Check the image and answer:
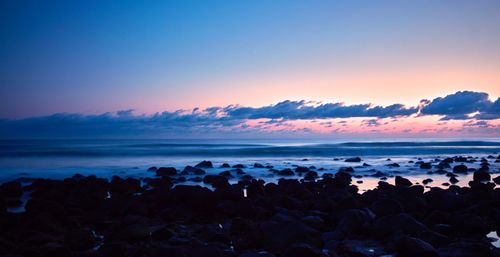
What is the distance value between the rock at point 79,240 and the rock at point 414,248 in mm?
6645

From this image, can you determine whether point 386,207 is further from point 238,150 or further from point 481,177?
point 238,150

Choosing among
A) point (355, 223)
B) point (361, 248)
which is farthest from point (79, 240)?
point (355, 223)

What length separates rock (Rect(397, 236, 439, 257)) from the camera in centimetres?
716

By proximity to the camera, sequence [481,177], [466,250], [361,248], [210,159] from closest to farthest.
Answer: [466,250] < [361,248] < [481,177] < [210,159]

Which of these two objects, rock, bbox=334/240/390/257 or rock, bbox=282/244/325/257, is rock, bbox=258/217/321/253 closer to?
rock, bbox=334/240/390/257

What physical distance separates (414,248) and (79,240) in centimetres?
707

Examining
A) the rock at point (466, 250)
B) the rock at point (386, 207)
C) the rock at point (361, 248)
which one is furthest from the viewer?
the rock at point (386, 207)

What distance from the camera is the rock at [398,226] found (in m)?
8.76

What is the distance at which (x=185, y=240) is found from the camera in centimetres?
→ 852

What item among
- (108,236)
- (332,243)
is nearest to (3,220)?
(108,236)

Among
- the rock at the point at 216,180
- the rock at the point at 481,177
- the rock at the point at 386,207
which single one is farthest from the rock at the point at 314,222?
the rock at the point at 481,177

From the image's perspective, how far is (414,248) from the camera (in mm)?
7297

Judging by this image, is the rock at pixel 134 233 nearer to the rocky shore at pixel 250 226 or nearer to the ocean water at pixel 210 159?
the rocky shore at pixel 250 226

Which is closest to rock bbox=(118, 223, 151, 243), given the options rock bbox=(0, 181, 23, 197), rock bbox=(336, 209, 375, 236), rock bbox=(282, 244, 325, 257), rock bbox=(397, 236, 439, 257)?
rock bbox=(282, 244, 325, 257)
